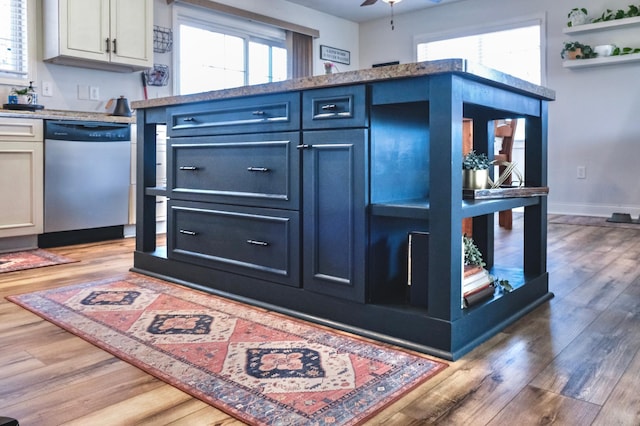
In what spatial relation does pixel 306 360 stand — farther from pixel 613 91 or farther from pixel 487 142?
pixel 613 91

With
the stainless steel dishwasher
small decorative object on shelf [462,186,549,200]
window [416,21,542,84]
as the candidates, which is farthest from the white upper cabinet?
window [416,21,542,84]

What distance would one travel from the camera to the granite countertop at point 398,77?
1.56m

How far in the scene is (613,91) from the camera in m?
5.32

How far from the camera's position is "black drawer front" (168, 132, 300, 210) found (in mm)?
2033

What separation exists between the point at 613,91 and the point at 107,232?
16.1ft

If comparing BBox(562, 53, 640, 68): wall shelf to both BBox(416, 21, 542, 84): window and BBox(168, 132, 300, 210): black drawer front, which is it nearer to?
BBox(416, 21, 542, 84): window

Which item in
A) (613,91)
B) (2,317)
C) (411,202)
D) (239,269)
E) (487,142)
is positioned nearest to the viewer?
(411,202)

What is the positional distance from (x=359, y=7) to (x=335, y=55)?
673mm

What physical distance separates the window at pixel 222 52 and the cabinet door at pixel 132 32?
2.28 ft

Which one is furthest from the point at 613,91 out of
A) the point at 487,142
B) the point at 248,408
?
the point at 248,408

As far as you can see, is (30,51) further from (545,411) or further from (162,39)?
(545,411)

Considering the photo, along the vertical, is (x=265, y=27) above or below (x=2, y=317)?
above

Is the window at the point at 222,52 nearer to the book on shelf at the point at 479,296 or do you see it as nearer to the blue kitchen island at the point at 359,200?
the blue kitchen island at the point at 359,200

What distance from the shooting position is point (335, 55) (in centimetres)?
699
